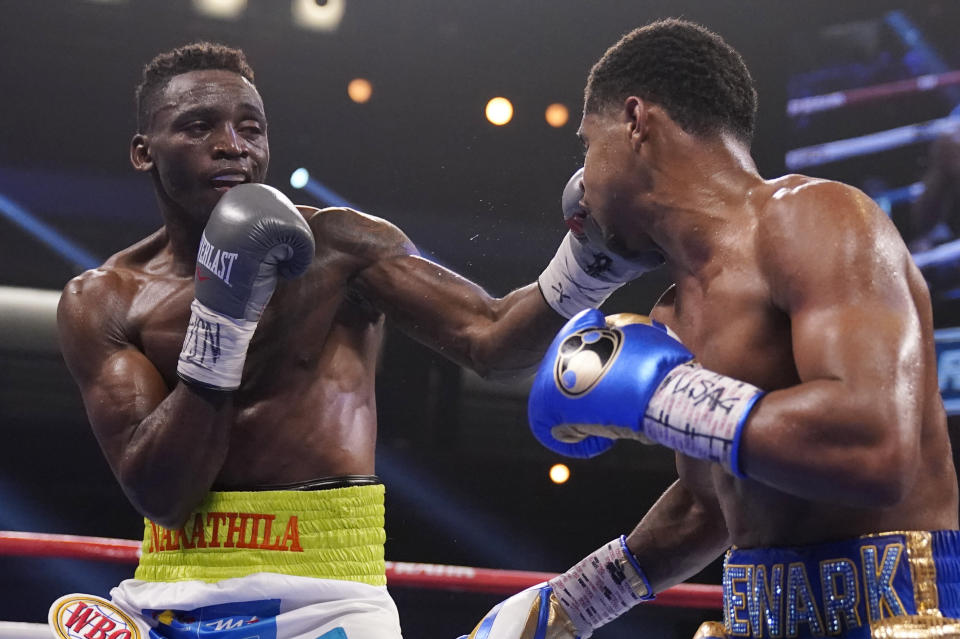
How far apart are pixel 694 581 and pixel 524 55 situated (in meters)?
2.64

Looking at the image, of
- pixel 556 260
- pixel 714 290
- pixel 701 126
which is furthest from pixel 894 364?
pixel 556 260

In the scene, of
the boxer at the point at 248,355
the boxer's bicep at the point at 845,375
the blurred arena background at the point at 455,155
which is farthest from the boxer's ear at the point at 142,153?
the blurred arena background at the point at 455,155

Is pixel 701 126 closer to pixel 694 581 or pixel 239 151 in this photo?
pixel 239 151

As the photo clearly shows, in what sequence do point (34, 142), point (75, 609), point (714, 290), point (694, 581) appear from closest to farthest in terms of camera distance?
point (714, 290) → point (75, 609) → point (34, 142) → point (694, 581)

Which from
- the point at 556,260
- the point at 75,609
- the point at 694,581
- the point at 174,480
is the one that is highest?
the point at 556,260

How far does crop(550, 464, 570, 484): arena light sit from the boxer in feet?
9.17

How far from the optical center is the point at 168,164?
213 centimetres

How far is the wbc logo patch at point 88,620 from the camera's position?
1.87 metres

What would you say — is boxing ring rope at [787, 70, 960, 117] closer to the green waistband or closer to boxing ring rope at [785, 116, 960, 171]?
boxing ring rope at [785, 116, 960, 171]

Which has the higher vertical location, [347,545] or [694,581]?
[347,545]

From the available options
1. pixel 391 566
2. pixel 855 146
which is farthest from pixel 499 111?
pixel 391 566

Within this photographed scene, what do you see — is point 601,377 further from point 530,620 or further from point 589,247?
point 589,247

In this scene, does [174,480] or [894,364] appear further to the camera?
[174,480]

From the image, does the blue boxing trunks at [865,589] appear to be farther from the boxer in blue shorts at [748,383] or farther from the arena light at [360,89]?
the arena light at [360,89]
